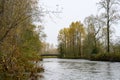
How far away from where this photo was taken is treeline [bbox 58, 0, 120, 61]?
178 feet

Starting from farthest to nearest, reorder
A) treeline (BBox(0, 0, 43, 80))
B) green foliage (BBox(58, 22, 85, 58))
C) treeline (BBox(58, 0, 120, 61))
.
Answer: green foliage (BBox(58, 22, 85, 58)) → treeline (BBox(58, 0, 120, 61)) → treeline (BBox(0, 0, 43, 80))

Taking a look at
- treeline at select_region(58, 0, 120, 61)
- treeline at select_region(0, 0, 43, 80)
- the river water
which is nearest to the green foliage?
Answer: treeline at select_region(58, 0, 120, 61)

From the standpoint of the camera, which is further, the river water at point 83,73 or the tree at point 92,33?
the tree at point 92,33

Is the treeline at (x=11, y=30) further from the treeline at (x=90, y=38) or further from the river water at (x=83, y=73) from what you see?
the treeline at (x=90, y=38)

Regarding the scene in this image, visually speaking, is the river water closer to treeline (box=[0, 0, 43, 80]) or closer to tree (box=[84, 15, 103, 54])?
treeline (box=[0, 0, 43, 80])

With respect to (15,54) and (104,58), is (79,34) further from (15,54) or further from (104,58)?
(15,54)

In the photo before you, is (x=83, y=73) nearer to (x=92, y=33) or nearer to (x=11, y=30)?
(x=11, y=30)

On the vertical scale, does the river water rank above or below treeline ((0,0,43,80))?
below

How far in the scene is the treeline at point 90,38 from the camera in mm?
54281

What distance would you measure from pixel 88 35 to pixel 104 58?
26.1 m

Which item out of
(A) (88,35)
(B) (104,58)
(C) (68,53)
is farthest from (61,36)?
(B) (104,58)

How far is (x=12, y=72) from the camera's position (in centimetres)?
1362

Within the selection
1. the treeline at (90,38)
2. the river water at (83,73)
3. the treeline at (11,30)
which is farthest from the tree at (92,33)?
the treeline at (11,30)

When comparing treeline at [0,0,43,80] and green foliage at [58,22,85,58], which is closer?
treeline at [0,0,43,80]
